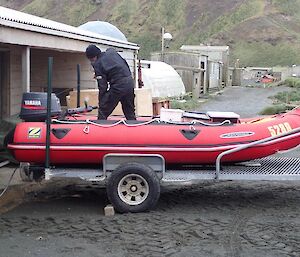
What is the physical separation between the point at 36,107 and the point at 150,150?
162 cm

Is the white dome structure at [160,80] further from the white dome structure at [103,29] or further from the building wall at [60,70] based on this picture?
the building wall at [60,70]

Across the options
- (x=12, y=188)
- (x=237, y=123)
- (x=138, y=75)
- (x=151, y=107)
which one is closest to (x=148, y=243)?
(x=237, y=123)

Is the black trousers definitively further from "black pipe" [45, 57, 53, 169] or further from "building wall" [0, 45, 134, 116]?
"building wall" [0, 45, 134, 116]

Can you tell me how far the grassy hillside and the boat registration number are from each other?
252ft

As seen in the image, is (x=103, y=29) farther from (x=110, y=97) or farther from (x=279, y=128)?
(x=279, y=128)

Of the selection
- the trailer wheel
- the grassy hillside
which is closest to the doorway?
the trailer wheel

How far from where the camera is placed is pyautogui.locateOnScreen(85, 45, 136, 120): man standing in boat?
7727mm

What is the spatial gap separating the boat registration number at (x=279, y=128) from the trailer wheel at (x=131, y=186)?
1.62 meters

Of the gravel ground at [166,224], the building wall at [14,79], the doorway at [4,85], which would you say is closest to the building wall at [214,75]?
the building wall at [14,79]

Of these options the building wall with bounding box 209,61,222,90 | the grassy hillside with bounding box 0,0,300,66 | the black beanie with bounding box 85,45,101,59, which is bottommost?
the black beanie with bounding box 85,45,101,59

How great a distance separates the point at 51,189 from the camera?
8266 millimetres

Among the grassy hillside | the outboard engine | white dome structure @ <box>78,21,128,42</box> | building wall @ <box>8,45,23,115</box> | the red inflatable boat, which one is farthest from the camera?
the grassy hillside

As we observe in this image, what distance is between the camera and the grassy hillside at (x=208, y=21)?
87750 millimetres

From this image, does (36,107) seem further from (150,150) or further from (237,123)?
(237,123)
